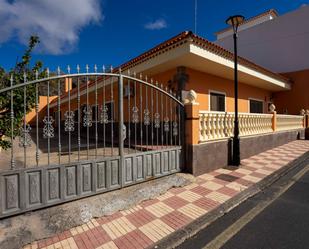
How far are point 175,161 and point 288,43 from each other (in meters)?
15.4

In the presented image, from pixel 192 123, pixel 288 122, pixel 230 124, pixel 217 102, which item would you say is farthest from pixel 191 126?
pixel 288 122

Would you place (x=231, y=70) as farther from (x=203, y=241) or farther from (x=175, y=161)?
(x=203, y=241)

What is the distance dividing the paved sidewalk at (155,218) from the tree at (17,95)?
5.59 ft

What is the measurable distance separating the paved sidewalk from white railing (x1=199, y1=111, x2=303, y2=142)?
4.16 ft

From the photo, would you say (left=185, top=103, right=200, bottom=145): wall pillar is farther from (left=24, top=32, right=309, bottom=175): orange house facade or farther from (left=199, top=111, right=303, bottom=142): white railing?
(left=199, top=111, right=303, bottom=142): white railing

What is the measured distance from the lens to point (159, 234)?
9.61 ft

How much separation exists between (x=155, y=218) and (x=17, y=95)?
291cm

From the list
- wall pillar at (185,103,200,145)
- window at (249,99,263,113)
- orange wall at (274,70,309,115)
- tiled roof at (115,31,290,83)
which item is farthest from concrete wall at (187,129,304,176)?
orange wall at (274,70,309,115)

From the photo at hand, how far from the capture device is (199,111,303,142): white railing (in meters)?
5.91

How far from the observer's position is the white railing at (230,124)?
591cm

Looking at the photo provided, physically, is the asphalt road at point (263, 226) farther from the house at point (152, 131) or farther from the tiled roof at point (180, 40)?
the tiled roof at point (180, 40)

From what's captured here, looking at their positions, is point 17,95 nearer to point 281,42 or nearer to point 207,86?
point 207,86

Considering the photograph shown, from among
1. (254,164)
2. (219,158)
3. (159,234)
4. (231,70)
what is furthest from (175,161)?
(231,70)

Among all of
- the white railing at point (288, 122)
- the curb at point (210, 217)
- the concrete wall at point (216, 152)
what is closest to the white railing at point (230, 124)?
the white railing at point (288, 122)
